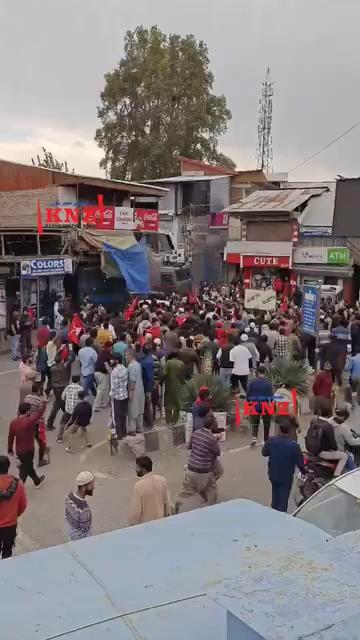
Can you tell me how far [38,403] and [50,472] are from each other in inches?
44.4

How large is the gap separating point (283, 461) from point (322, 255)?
2047 cm

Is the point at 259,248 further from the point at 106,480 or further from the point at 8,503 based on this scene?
the point at 8,503

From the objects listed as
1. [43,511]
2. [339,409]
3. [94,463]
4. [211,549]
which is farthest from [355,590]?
[94,463]

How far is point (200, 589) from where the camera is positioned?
3.15 metres

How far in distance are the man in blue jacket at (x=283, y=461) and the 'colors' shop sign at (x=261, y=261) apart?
20.7 m

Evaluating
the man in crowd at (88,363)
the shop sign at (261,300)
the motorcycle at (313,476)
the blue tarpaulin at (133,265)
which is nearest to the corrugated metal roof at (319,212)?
the blue tarpaulin at (133,265)

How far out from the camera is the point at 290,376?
36.2 ft

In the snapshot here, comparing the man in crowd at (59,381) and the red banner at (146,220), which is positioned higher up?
the red banner at (146,220)

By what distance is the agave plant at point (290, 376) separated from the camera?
11000mm

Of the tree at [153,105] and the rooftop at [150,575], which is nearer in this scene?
the rooftop at [150,575]

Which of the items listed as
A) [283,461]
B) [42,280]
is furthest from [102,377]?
[42,280]

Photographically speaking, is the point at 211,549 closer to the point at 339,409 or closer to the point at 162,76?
the point at 339,409

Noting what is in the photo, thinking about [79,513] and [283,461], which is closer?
[79,513]

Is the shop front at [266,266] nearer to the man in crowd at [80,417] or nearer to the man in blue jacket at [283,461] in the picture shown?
the man in crowd at [80,417]
